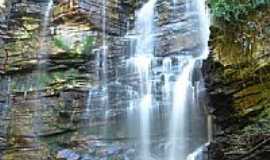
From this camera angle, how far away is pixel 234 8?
10.2 metres

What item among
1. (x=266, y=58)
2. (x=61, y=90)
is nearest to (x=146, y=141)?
(x=61, y=90)

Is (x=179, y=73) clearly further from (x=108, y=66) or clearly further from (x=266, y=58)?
(x=266, y=58)

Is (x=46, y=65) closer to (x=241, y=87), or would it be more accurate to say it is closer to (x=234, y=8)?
(x=234, y=8)

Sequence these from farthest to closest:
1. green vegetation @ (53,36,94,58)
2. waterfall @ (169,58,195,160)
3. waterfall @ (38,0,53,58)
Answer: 1. waterfall @ (38,0,53,58)
2. green vegetation @ (53,36,94,58)
3. waterfall @ (169,58,195,160)

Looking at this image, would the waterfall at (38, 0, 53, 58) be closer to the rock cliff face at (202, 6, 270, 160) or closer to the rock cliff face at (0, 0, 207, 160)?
the rock cliff face at (0, 0, 207, 160)

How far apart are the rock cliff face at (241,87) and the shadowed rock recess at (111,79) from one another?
0.02m

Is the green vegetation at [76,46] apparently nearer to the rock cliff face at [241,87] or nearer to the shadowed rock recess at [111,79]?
the shadowed rock recess at [111,79]

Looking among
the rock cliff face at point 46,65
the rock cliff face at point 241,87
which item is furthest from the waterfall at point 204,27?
the rock cliff face at point 46,65

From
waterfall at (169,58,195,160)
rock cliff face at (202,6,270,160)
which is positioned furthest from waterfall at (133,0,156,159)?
rock cliff face at (202,6,270,160)

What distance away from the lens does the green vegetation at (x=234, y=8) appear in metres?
10.1

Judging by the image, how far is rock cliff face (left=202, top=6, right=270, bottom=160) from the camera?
9391mm

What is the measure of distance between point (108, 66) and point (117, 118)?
171 cm

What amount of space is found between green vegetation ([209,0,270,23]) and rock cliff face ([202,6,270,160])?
103 mm

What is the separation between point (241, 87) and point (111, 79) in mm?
4823
